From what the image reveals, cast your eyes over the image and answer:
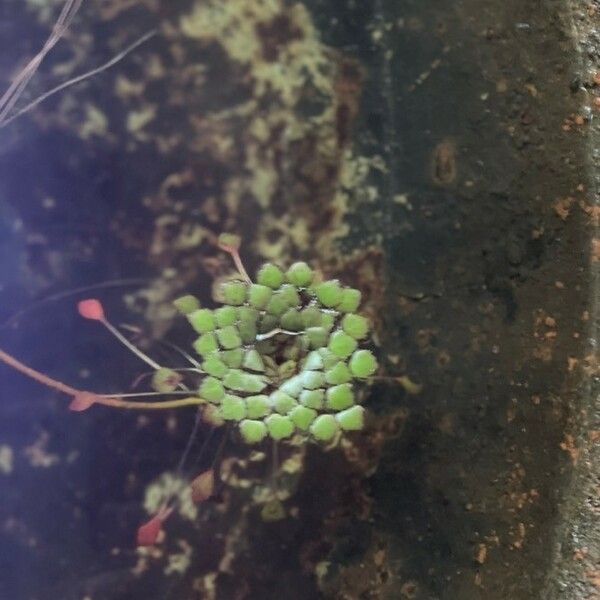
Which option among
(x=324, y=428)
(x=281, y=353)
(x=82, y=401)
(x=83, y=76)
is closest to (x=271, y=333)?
(x=281, y=353)

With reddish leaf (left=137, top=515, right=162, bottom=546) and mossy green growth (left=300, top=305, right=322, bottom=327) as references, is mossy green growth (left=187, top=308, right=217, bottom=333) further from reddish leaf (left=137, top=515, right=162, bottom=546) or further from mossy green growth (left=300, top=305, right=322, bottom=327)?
reddish leaf (left=137, top=515, right=162, bottom=546)

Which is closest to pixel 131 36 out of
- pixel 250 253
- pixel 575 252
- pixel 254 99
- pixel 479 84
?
pixel 254 99

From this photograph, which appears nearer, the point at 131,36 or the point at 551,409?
the point at 131,36

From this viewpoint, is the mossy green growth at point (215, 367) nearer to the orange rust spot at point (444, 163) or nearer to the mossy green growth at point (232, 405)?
the mossy green growth at point (232, 405)

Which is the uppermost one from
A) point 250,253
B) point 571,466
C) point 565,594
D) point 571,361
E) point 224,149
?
point 224,149

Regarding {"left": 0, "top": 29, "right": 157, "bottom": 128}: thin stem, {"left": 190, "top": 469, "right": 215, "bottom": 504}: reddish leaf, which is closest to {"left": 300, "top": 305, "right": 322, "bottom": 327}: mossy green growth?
{"left": 190, "top": 469, "right": 215, "bottom": 504}: reddish leaf

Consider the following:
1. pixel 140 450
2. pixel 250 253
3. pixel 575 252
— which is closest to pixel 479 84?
pixel 575 252

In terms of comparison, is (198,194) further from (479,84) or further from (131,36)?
(479,84)

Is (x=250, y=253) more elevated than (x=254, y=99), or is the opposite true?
(x=254, y=99)
